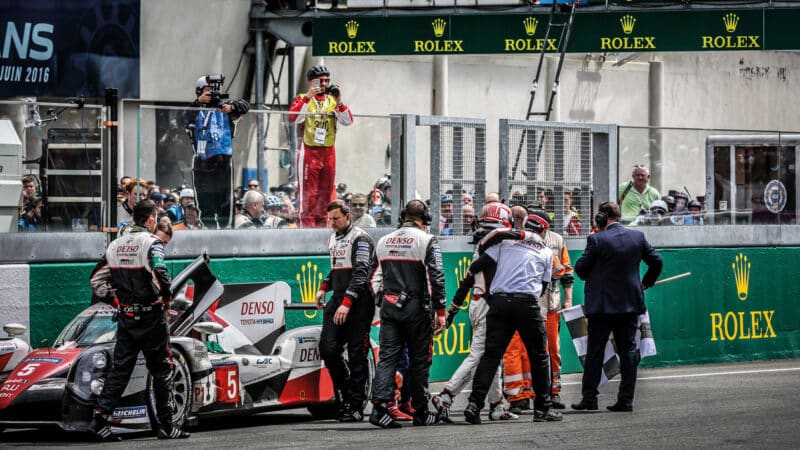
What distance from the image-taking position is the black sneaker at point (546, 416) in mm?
12867

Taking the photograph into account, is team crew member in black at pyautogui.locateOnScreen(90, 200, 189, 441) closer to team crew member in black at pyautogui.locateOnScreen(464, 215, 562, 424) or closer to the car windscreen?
the car windscreen

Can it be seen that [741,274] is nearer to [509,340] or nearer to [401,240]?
[509,340]

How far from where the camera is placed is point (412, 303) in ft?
41.9

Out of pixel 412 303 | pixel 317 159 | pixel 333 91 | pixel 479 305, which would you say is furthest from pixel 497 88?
pixel 412 303

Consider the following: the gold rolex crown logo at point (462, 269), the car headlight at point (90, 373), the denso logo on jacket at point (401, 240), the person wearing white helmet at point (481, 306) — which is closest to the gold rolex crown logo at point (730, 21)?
the gold rolex crown logo at point (462, 269)

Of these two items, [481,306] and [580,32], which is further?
[580,32]

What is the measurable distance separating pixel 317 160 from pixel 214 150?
57.0 inches

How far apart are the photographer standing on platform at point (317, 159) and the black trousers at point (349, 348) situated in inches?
115

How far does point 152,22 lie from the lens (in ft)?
85.0

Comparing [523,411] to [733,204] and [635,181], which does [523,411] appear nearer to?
[635,181]

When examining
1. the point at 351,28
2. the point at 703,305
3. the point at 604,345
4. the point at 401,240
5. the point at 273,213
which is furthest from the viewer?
the point at 351,28

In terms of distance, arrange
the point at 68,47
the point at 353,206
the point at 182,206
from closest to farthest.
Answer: the point at 182,206
the point at 353,206
the point at 68,47

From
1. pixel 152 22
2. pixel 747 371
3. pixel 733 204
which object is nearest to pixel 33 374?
pixel 747 371

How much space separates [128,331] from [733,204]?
33.7ft
